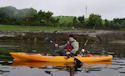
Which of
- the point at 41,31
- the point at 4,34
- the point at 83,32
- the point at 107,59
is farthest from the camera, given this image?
the point at 83,32

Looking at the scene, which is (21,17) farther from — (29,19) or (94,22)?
(94,22)

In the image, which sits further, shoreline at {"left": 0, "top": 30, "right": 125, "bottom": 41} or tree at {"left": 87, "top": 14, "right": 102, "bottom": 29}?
tree at {"left": 87, "top": 14, "right": 102, "bottom": 29}

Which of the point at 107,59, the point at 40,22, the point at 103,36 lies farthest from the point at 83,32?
the point at 107,59

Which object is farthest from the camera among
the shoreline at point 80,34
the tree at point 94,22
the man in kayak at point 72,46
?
Answer: the tree at point 94,22

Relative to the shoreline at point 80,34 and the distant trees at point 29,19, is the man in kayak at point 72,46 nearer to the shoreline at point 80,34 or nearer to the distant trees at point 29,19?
the shoreline at point 80,34

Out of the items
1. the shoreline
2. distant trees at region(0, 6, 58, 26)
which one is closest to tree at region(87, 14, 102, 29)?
the shoreline

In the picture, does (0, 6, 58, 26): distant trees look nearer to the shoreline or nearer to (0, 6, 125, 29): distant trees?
(0, 6, 125, 29): distant trees

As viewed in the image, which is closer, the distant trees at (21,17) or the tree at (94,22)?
the distant trees at (21,17)

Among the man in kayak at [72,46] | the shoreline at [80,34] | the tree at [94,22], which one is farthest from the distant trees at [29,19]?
the man in kayak at [72,46]

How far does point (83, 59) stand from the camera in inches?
486

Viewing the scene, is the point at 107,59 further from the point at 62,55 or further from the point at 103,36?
the point at 103,36

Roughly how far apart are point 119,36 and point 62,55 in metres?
39.0

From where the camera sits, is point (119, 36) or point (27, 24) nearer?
point (119, 36)

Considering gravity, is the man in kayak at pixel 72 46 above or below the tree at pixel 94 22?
below
